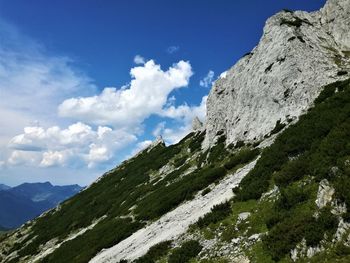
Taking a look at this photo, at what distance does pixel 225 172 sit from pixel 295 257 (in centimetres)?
1914

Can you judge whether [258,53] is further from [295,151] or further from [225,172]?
[295,151]

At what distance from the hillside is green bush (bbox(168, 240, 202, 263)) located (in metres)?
0.07

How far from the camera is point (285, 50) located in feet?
148

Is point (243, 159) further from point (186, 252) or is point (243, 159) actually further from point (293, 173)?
point (186, 252)

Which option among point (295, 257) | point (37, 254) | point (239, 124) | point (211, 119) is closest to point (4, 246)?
point (37, 254)

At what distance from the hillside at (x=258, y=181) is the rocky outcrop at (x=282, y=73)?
17 centimetres

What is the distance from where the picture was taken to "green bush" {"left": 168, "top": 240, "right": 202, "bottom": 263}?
2116 cm

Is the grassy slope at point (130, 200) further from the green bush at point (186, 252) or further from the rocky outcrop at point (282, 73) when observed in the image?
the green bush at point (186, 252)

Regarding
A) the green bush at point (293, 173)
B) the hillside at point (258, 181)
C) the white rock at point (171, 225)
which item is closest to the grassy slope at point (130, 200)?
the hillside at point (258, 181)

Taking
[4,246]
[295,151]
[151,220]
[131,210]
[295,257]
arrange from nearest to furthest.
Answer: [295,257] → [295,151] → [151,220] → [131,210] → [4,246]

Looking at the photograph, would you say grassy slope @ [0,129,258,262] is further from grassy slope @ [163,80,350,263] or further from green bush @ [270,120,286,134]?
grassy slope @ [163,80,350,263]

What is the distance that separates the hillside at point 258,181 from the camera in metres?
17.5

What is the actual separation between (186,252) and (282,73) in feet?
92.9

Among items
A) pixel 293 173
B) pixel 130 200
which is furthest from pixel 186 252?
pixel 130 200
